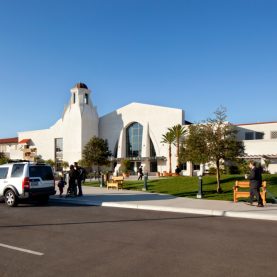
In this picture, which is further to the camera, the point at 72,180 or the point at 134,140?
the point at 134,140

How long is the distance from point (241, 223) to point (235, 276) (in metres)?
5.01

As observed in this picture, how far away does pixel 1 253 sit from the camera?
21.6 feet

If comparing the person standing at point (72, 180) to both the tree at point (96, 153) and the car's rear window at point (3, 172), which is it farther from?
the tree at point (96, 153)

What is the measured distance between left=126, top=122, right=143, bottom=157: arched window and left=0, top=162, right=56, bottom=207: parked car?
4097cm

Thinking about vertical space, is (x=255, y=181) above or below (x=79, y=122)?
below

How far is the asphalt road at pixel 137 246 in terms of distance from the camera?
5547 mm

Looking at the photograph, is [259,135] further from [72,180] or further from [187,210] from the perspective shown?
[187,210]

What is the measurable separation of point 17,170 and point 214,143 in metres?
10.3

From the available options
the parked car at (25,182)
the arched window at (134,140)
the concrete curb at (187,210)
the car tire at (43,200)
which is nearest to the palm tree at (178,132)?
the arched window at (134,140)

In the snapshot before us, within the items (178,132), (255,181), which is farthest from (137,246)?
(178,132)

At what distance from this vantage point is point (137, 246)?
709 centimetres

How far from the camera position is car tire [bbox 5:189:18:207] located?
47.3ft

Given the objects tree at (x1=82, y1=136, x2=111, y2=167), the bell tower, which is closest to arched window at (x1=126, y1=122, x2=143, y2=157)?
the bell tower

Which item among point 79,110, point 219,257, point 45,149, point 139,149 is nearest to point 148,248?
point 219,257
